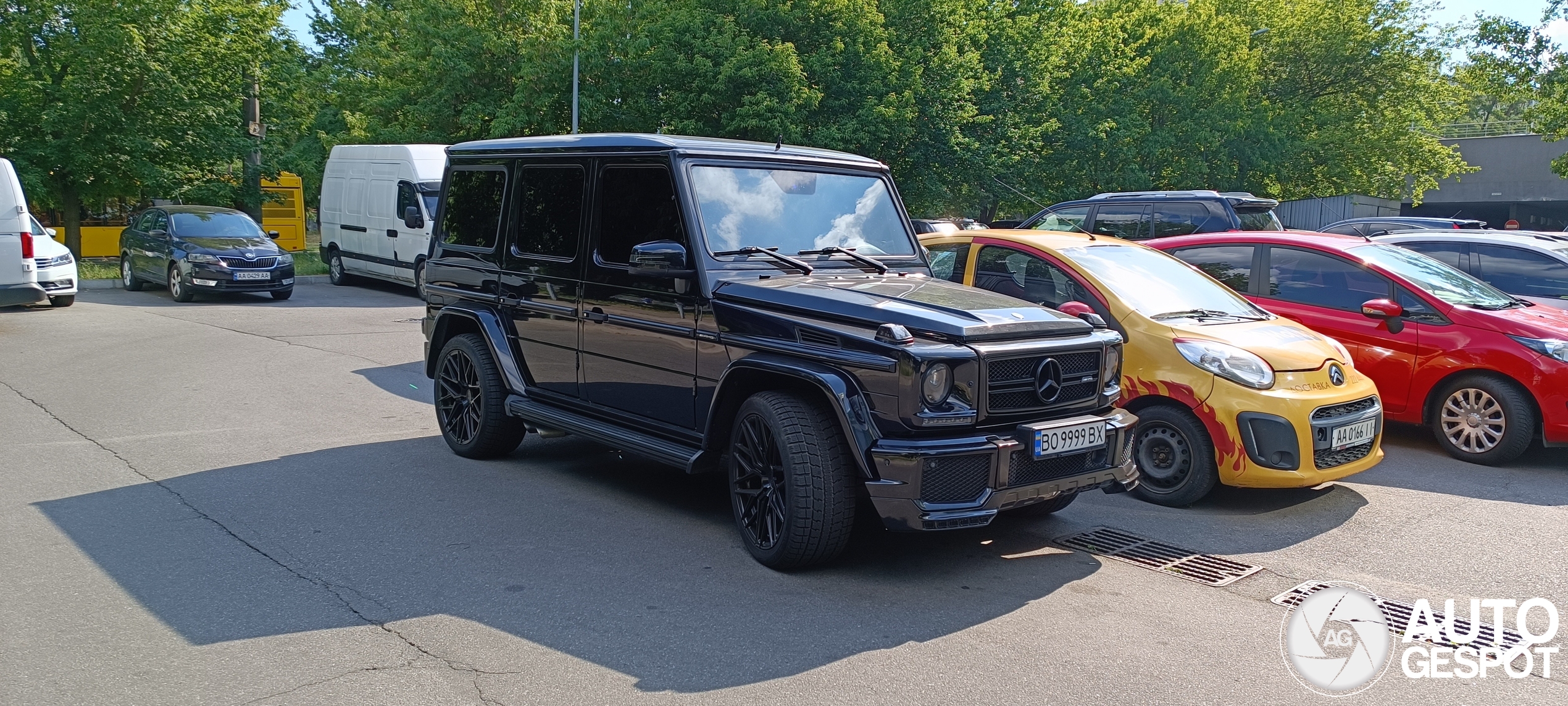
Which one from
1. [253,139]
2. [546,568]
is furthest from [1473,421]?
[253,139]

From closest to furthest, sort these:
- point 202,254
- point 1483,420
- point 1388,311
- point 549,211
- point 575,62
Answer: point 549,211 → point 1483,420 → point 1388,311 → point 202,254 → point 575,62

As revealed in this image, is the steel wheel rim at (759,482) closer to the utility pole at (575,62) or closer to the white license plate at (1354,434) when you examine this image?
the white license plate at (1354,434)

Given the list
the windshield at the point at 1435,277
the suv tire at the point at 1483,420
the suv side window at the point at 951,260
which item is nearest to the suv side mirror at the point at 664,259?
the suv side window at the point at 951,260

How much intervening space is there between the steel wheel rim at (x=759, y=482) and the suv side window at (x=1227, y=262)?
15.8ft

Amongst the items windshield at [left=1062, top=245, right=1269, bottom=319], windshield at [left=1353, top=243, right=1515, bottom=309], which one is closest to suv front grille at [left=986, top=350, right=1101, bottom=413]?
windshield at [left=1062, top=245, right=1269, bottom=319]

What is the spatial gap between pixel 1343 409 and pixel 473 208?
554 centimetres

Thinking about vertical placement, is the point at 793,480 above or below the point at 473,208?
below

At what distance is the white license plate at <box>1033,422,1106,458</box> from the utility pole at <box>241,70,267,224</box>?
23708 mm

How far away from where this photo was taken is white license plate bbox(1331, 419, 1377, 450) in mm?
6531

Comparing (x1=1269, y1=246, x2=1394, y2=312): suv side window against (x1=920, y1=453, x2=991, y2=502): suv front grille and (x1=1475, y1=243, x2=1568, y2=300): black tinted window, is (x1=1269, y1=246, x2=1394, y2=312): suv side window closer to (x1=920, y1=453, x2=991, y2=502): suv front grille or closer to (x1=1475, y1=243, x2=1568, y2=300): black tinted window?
(x1=1475, y1=243, x2=1568, y2=300): black tinted window

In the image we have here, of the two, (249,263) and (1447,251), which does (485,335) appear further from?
(249,263)

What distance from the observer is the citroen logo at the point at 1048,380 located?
518cm

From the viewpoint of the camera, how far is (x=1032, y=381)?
204 inches

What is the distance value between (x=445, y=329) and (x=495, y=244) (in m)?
0.88
